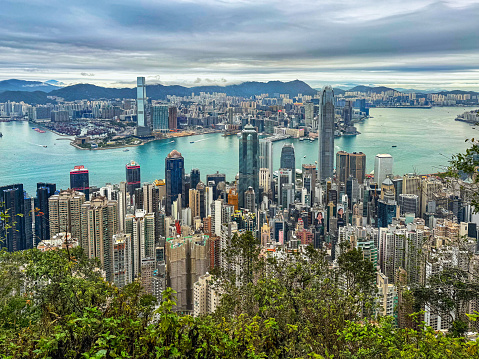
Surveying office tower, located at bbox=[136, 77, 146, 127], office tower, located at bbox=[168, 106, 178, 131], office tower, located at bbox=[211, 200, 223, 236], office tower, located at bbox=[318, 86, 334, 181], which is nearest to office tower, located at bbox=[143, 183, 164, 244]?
office tower, located at bbox=[211, 200, 223, 236]

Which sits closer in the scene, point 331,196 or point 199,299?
point 199,299

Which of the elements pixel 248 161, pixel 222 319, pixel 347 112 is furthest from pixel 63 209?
pixel 347 112

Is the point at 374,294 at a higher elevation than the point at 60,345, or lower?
lower

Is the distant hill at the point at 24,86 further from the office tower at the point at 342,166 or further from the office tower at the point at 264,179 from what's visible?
the office tower at the point at 342,166

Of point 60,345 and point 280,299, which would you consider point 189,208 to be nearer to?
point 280,299

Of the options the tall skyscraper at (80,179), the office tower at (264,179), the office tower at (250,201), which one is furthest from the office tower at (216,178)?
the tall skyscraper at (80,179)

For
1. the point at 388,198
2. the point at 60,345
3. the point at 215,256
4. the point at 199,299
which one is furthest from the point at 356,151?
the point at 60,345

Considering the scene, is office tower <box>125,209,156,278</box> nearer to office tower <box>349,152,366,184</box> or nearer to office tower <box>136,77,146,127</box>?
office tower <box>349,152,366,184</box>
